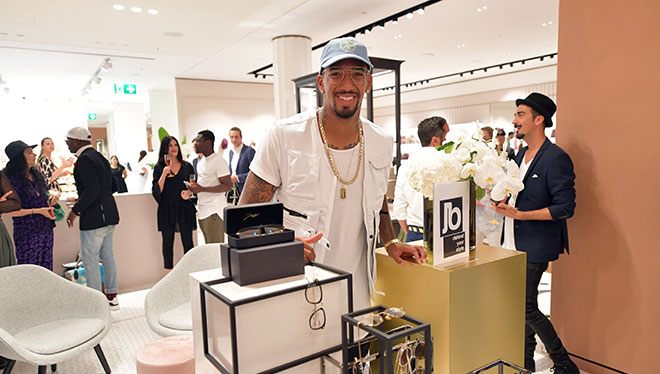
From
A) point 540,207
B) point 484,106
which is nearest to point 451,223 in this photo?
point 540,207

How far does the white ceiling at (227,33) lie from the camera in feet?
19.3

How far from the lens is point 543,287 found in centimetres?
425

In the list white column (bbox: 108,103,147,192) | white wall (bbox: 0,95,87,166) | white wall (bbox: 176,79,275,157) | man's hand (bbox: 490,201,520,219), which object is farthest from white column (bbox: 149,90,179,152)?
man's hand (bbox: 490,201,520,219)

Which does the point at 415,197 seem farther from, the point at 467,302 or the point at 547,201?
the point at 467,302

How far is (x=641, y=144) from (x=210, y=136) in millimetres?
3817

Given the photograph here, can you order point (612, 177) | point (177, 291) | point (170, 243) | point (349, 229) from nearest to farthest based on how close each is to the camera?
point (349, 229) < point (612, 177) < point (177, 291) < point (170, 243)

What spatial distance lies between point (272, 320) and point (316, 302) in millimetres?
121

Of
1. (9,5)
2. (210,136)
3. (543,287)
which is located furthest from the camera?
(9,5)

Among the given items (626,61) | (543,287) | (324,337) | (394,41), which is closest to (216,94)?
(394,41)

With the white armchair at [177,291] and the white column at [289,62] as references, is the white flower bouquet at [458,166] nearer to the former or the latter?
the white armchair at [177,291]

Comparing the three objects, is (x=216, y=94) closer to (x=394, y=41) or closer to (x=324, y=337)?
(x=394, y=41)

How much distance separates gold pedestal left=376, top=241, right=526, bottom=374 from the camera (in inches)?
46.6

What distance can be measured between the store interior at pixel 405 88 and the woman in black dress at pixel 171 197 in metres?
0.40

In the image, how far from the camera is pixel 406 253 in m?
1.38
